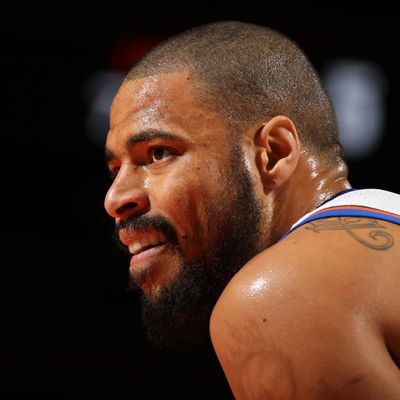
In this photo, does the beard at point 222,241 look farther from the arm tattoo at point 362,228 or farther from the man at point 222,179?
the arm tattoo at point 362,228

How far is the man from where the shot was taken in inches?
54.5

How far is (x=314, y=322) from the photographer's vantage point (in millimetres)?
1133

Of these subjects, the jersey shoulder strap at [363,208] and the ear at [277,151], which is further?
the ear at [277,151]

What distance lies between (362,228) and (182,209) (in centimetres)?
50

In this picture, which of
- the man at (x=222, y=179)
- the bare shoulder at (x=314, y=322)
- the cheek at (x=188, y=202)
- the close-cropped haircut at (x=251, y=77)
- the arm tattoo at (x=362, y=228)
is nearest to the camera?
the bare shoulder at (x=314, y=322)

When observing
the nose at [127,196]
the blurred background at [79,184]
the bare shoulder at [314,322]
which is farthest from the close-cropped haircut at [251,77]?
the blurred background at [79,184]

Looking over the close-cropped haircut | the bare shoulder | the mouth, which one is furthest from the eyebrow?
the bare shoulder

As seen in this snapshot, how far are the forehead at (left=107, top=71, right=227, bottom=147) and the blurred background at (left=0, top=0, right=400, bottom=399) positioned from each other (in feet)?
7.96

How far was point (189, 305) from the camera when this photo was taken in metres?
1.72

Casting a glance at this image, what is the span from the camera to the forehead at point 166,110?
68.1 inches

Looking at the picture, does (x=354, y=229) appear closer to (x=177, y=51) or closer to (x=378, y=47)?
(x=177, y=51)

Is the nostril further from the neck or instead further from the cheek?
the neck

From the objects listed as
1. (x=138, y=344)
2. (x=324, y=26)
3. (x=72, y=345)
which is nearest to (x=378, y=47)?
(x=324, y=26)

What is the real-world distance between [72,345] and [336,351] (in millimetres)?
3275
